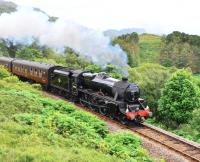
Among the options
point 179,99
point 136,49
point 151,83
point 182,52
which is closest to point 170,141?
point 179,99

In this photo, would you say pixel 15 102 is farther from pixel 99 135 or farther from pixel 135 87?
pixel 135 87

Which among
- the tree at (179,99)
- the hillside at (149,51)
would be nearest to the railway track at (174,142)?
the tree at (179,99)

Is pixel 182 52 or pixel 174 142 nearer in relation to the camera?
pixel 174 142

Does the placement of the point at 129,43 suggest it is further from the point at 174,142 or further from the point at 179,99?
the point at 174,142

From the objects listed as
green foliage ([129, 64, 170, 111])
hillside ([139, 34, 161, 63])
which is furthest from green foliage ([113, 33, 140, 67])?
green foliage ([129, 64, 170, 111])

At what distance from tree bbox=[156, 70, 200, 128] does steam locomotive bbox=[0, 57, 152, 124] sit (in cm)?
1013

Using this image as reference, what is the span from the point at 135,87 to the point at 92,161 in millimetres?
10996

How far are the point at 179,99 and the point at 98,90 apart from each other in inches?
480

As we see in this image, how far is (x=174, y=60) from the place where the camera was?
8825cm

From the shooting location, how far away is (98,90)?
83.1 feet

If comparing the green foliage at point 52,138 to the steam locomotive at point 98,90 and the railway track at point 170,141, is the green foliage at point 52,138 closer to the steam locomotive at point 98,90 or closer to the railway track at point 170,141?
the railway track at point 170,141

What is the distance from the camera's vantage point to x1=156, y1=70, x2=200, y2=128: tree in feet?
114

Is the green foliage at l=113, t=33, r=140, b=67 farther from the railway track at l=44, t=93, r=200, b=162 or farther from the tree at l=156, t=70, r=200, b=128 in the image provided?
the railway track at l=44, t=93, r=200, b=162

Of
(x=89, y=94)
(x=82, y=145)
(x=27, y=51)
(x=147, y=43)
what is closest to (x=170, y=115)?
(x=89, y=94)
